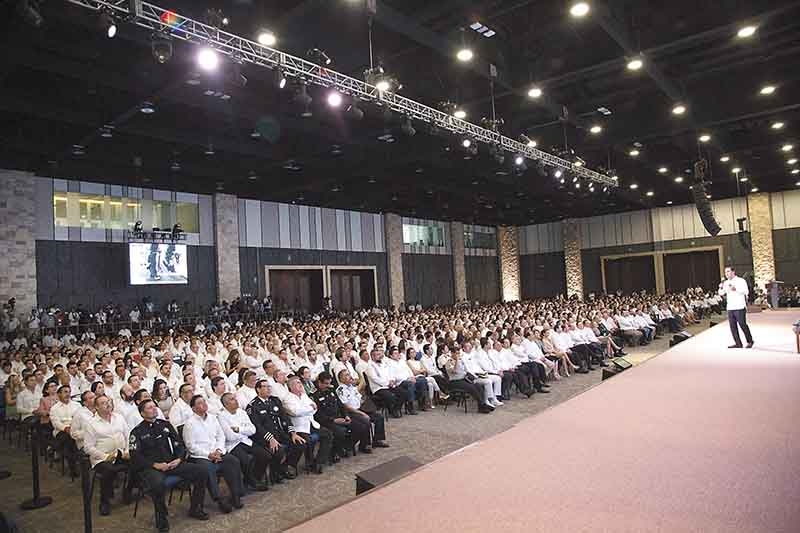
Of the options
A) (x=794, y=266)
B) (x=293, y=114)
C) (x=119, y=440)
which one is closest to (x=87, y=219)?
(x=293, y=114)

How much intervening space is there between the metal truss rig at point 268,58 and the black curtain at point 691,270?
70.2ft

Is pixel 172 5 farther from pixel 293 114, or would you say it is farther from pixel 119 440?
pixel 119 440

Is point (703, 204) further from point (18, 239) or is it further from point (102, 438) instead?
point (18, 239)

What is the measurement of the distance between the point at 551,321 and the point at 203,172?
11.5 meters

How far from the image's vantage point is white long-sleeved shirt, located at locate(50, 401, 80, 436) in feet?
21.2

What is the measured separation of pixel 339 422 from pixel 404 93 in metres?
6.94

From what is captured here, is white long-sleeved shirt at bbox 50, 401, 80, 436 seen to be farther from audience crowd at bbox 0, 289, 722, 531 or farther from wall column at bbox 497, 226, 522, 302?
wall column at bbox 497, 226, 522, 302

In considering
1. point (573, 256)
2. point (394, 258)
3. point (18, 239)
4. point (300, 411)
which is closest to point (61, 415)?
point (300, 411)

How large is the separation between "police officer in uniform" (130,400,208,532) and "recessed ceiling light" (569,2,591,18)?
24.5 ft

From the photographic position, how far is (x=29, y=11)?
18.6ft

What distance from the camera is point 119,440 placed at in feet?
18.8

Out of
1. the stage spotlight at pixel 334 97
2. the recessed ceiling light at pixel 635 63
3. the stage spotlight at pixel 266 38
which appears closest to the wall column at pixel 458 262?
the recessed ceiling light at pixel 635 63

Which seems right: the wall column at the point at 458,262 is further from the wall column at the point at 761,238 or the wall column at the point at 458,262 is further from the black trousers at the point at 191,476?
the black trousers at the point at 191,476

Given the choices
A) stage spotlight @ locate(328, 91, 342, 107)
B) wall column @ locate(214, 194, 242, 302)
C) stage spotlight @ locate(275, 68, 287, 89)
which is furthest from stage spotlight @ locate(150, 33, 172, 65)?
wall column @ locate(214, 194, 242, 302)
